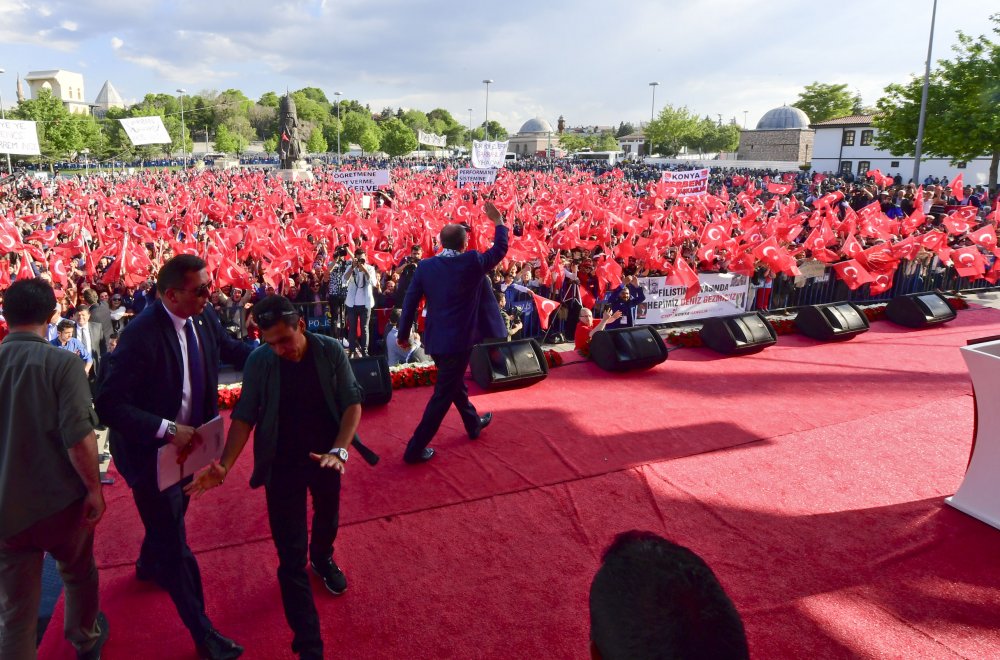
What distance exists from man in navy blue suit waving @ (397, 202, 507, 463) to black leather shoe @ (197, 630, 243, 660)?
2164 mm

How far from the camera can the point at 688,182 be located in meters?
14.8

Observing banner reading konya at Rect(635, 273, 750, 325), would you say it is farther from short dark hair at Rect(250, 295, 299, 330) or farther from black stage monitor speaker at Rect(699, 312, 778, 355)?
short dark hair at Rect(250, 295, 299, 330)

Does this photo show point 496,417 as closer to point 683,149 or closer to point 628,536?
point 628,536

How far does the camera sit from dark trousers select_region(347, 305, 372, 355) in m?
9.28

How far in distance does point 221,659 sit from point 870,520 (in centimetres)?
402

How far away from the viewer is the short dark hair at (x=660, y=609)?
1157 mm

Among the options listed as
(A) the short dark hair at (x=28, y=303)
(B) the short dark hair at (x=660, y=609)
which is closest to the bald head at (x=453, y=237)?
(A) the short dark hair at (x=28, y=303)

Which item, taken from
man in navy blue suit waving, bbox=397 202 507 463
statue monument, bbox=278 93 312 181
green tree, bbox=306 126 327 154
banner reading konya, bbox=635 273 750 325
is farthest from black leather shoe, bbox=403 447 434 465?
green tree, bbox=306 126 327 154

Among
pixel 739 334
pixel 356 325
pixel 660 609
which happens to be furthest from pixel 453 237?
pixel 356 325

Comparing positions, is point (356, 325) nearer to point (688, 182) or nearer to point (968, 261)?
point (688, 182)

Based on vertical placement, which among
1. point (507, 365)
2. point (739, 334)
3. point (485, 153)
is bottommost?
point (507, 365)

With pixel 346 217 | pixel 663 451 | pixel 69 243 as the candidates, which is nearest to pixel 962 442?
pixel 663 451

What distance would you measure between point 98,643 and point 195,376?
4.49ft

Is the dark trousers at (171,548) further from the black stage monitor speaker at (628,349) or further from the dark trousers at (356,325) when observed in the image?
the dark trousers at (356,325)
